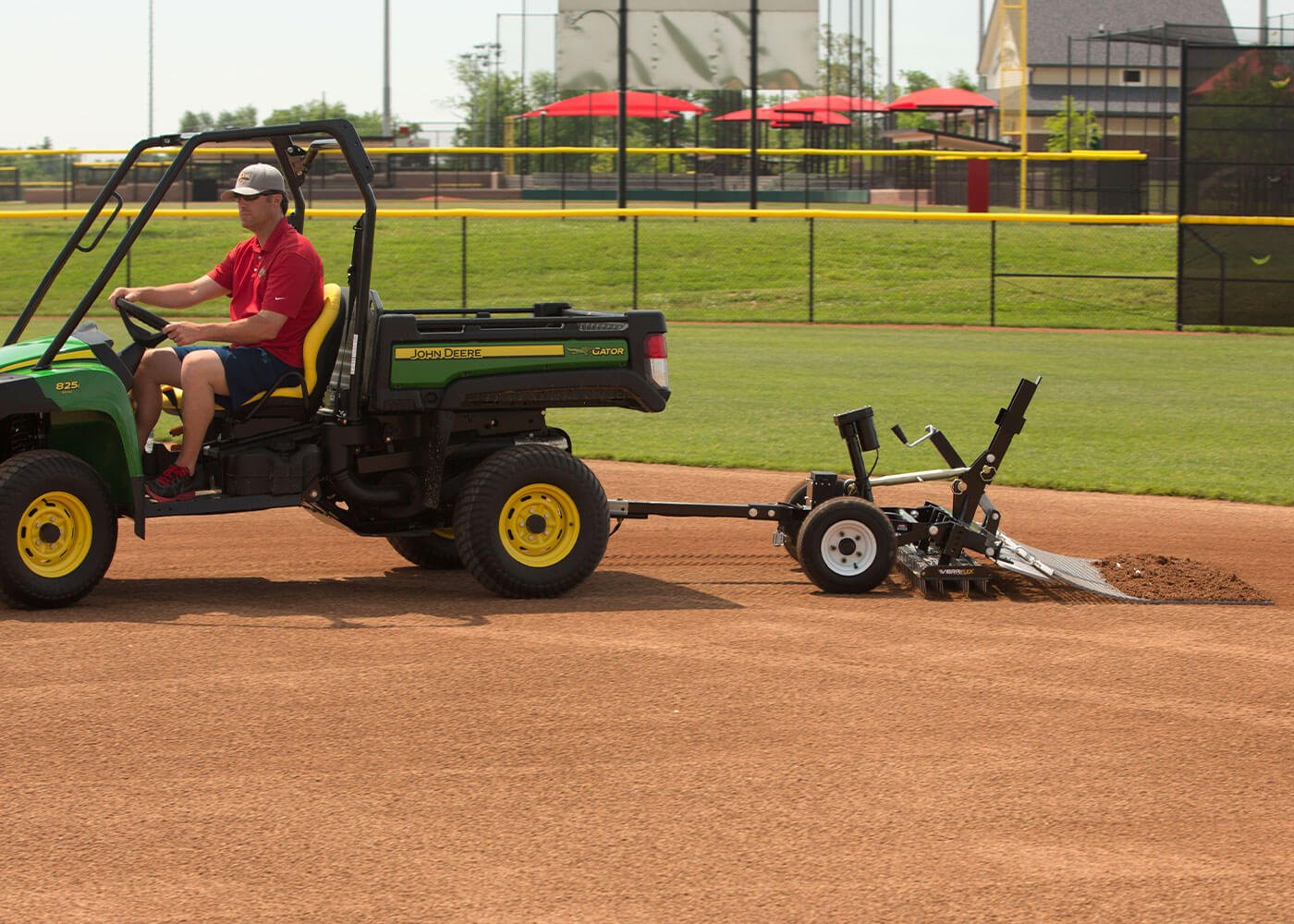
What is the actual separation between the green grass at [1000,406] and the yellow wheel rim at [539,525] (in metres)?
4.37

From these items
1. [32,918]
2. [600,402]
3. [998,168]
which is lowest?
[32,918]

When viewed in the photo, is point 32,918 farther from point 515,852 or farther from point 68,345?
point 68,345

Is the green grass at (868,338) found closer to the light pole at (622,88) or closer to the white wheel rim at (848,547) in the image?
the light pole at (622,88)

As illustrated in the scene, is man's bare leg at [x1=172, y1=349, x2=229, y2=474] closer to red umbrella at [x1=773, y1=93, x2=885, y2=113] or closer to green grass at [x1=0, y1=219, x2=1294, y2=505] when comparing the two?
green grass at [x1=0, y1=219, x2=1294, y2=505]

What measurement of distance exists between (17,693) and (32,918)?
6.49 feet

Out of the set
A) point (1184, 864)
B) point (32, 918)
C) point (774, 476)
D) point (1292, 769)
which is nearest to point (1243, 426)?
point (774, 476)

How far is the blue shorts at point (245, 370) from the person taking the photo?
7.46m

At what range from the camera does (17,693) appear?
5.92m

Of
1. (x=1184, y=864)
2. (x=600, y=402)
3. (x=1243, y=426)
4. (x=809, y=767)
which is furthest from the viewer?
(x=1243, y=426)

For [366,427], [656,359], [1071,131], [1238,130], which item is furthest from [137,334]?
[1071,131]

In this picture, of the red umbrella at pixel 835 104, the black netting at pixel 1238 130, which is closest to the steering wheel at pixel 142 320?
the black netting at pixel 1238 130

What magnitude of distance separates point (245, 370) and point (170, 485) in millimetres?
605

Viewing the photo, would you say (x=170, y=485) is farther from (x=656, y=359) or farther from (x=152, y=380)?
(x=656, y=359)

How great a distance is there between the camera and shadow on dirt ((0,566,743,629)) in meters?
7.25
